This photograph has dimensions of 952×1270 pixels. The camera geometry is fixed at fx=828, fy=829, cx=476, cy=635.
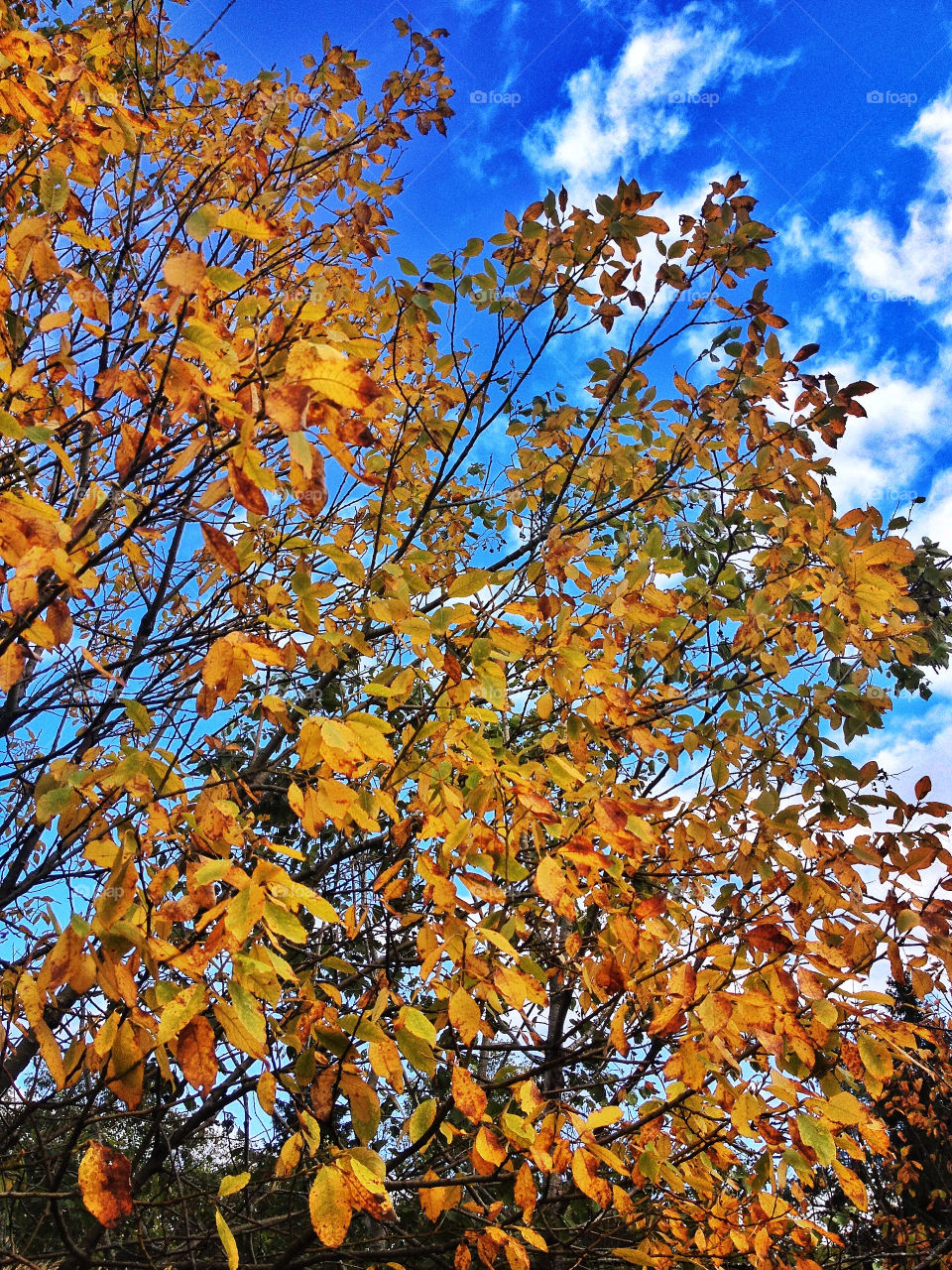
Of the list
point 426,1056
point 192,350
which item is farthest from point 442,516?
point 426,1056

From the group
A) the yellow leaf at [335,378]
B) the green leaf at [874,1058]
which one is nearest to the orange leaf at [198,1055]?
the yellow leaf at [335,378]

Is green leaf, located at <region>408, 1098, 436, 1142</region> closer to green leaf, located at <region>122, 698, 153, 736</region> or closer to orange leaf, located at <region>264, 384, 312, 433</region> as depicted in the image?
green leaf, located at <region>122, 698, 153, 736</region>

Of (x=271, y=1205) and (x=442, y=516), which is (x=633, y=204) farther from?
(x=271, y=1205)

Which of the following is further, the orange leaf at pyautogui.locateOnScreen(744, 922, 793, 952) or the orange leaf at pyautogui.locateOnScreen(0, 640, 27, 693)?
the orange leaf at pyautogui.locateOnScreen(744, 922, 793, 952)

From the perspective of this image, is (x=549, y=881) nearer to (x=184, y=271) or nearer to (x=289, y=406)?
(x=289, y=406)

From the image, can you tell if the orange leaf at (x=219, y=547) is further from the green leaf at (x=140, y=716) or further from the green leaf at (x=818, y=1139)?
the green leaf at (x=818, y=1139)

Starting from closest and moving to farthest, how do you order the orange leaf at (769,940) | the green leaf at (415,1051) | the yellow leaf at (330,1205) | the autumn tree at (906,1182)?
the yellow leaf at (330,1205)
the green leaf at (415,1051)
the orange leaf at (769,940)
the autumn tree at (906,1182)

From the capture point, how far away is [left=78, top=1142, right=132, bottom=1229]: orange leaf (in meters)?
1.35

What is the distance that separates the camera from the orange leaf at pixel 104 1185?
4.43ft

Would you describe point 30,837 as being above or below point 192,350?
below

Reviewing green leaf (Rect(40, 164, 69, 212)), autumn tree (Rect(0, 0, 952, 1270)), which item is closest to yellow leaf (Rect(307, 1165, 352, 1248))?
autumn tree (Rect(0, 0, 952, 1270))

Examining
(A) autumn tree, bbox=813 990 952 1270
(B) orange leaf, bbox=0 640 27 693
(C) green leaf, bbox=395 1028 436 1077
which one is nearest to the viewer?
(C) green leaf, bbox=395 1028 436 1077

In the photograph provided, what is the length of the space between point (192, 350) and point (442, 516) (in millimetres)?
2745

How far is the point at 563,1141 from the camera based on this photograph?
183 cm
